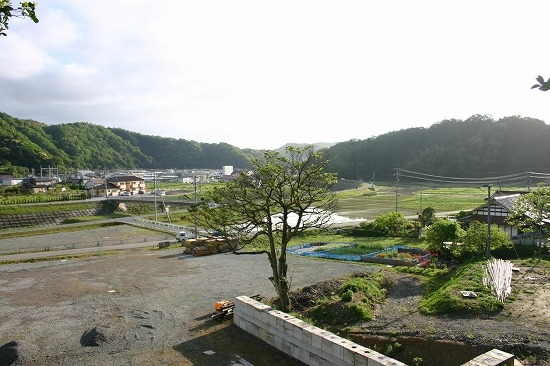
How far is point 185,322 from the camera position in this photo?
14.4 m

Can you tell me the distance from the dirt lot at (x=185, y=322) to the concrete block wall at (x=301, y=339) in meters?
0.36

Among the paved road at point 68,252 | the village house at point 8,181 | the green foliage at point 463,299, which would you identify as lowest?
the paved road at point 68,252

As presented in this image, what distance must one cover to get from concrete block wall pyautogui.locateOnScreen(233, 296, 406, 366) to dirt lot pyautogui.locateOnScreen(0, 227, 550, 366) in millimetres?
362

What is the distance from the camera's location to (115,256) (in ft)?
94.1

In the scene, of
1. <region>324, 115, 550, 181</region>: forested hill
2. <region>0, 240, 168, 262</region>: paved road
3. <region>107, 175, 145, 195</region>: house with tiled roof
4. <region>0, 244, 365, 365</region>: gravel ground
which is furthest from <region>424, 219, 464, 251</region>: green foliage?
<region>324, 115, 550, 181</region>: forested hill

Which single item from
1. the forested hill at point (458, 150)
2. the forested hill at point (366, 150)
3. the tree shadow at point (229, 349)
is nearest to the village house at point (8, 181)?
the forested hill at point (366, 150)

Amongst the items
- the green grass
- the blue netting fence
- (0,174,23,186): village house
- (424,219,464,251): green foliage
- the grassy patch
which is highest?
(0,174,23,186): village house

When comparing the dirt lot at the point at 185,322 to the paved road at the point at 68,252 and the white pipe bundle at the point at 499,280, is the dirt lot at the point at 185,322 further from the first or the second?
the paved road at the point at 68,252

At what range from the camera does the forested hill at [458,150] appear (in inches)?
3337

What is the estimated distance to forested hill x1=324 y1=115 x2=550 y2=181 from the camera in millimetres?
84750

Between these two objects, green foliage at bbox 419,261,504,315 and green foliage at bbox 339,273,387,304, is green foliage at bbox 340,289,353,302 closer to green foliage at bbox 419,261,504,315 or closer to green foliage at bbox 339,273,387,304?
green foliage at bbox 339,273,387,304

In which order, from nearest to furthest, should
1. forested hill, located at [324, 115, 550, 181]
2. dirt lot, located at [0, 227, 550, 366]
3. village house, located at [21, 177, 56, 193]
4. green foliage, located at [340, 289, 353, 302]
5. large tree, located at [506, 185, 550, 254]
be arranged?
dirt lot, located at [0, 227, 550, 366], green foliage, located at [340, 289, 353, 302], large tree, located at [506, 185, 550, 254], village house, located at [21, 177, 56, 193], forested hill, located at [324, 115, 550, 181]

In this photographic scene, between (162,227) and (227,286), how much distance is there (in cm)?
2745

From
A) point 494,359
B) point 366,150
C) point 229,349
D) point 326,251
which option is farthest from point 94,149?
point 494,359
